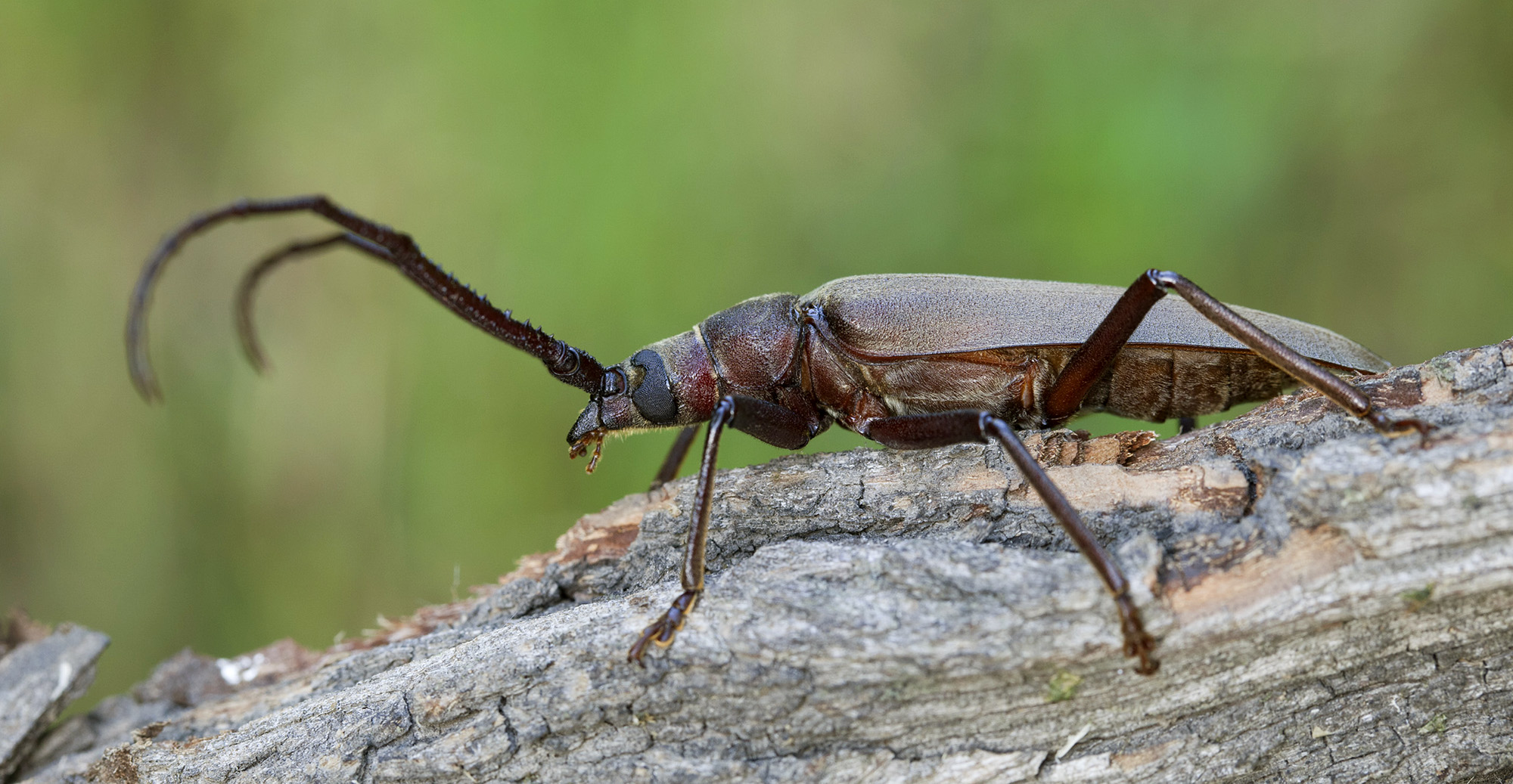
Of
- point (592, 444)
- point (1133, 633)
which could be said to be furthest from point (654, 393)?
point (1133, 633)

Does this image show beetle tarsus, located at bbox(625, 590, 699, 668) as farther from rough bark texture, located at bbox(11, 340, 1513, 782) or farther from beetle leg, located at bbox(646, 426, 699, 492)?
beetle leg, located at bbox(646, 426, 699, 492)

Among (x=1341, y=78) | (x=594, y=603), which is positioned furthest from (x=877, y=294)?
(x=1341, y=78)

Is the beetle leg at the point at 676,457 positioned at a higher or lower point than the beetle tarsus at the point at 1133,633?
higher

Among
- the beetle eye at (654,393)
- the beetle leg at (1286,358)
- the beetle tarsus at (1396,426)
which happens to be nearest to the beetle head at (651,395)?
the beetle eye at (654,393)

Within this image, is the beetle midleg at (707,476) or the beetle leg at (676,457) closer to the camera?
the beetle midleg at (707,476)

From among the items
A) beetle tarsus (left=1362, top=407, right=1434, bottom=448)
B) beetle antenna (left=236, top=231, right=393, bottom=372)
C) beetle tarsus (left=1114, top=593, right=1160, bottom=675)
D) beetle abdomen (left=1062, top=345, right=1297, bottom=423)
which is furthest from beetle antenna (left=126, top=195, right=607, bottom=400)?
beetle tarsus (left=1362, top=407, right=1434, bottom=448)

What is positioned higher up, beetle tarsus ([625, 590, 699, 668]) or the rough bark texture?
beetle tarsus ([625, 590, 699, 668])

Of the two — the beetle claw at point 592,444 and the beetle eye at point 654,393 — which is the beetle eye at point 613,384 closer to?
the beetle eye at point 654,393
